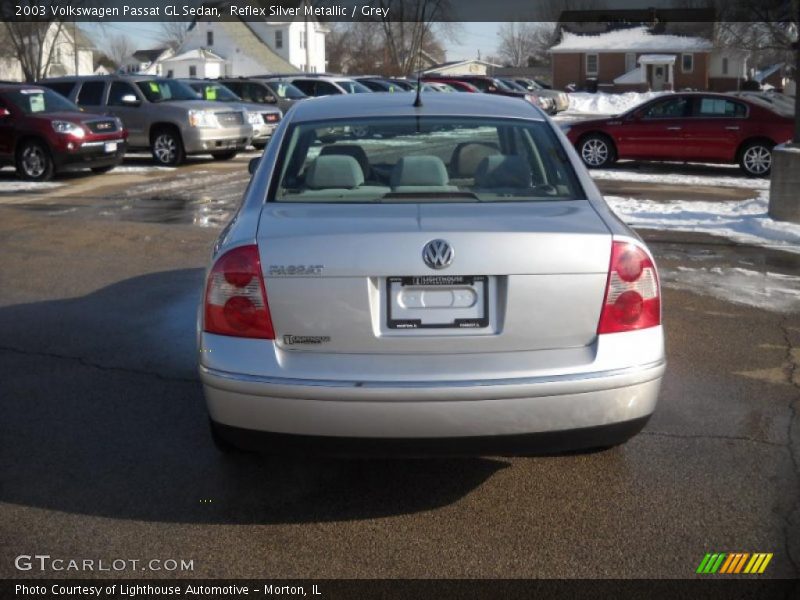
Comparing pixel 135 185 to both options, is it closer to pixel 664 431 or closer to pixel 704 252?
pixel 704 252

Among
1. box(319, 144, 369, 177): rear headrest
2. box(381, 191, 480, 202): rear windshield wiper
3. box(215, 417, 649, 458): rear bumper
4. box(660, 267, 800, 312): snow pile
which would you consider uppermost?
box(319, 144, 369, 177): rear headrest

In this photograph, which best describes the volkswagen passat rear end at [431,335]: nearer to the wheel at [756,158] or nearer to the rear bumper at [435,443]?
the rear bumper at [435,443]

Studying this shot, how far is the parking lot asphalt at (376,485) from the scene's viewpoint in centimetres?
378

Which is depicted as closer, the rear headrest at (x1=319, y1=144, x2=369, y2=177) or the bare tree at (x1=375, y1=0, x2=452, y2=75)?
the rear headrest at (x1=319, y1=144, x2=369, y2=177)

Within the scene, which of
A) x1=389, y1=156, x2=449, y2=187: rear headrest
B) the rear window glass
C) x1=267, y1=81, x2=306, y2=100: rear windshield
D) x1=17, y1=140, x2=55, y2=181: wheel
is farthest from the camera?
x1=267, y1=81, x2=306, y2=100: rear windshield

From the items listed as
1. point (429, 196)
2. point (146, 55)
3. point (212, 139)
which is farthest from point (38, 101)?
point (146, 55)

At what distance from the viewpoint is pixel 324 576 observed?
3.62 metres

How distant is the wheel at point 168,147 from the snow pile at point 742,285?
12953 mm

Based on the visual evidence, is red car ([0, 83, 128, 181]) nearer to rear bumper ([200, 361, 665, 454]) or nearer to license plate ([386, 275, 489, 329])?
rear bumper ([200, 361, 665, 454])

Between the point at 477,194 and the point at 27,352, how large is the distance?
139 inches

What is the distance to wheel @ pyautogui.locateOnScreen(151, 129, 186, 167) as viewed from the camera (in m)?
19.8

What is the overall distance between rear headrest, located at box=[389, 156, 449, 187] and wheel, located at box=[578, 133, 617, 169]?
1497 centimetres

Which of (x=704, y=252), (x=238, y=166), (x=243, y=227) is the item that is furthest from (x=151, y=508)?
(x=238, y=166)

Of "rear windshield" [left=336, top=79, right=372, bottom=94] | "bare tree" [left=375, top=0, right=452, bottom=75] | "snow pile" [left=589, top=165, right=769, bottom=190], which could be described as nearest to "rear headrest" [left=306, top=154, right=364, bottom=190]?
"snow pile" [left=589, top=165, right=769, bottom=190]
